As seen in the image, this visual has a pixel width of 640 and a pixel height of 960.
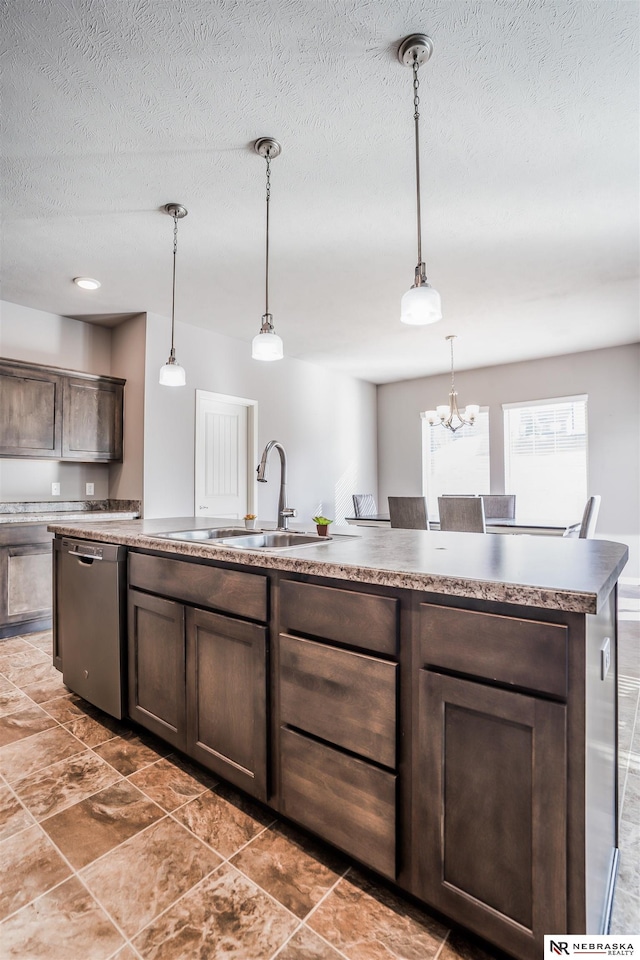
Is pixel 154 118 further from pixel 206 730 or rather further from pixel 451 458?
pixel 451 458

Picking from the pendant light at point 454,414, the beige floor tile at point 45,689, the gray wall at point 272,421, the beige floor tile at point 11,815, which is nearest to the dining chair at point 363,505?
the gray wall at point 272,421

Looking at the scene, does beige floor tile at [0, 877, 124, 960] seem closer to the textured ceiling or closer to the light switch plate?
the light switch plate

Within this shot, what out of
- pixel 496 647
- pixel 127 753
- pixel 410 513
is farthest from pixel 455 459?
pixel 496 647

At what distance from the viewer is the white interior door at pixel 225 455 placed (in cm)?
495

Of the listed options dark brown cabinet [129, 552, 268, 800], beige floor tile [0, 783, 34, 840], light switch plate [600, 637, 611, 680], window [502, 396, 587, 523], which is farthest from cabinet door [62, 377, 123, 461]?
window [502, 396, 587, 523]

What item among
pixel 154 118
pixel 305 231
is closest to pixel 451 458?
pixel 305 231

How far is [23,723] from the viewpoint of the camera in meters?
2.30

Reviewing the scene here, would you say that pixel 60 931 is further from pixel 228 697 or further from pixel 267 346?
pixel 267 346

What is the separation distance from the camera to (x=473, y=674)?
3.55ft

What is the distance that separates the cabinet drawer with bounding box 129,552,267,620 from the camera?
1568mm

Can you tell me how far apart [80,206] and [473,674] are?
10.4 ft

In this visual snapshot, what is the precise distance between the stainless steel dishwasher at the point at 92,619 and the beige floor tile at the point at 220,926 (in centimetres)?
104

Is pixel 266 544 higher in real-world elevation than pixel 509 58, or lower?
lower

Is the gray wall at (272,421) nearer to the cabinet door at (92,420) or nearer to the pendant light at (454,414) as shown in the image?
the cabinet door at (92,420)
